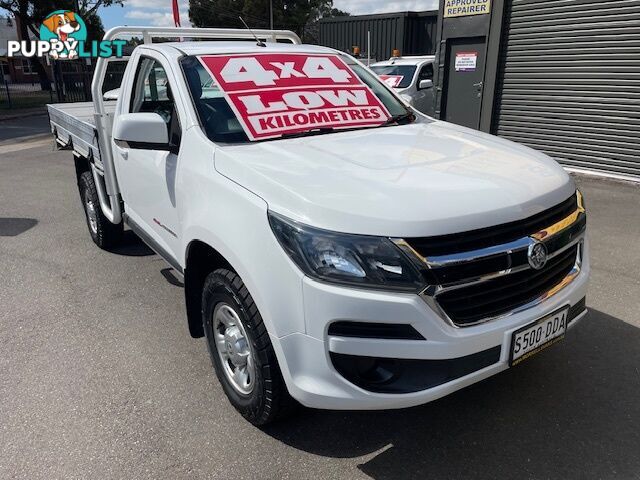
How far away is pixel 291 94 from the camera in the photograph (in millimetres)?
3162

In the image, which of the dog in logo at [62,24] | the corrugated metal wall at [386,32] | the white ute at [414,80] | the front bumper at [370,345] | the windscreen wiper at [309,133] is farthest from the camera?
the dog in logo at [62,24]

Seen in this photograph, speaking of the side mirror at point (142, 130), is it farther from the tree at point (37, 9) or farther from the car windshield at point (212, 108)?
the tree at point (37, 9)

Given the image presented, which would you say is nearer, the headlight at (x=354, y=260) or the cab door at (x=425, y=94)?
the headlight at (x=354, y=260)

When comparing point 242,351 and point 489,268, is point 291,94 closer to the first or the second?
point 242,351

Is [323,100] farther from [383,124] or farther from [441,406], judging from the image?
[441,406]

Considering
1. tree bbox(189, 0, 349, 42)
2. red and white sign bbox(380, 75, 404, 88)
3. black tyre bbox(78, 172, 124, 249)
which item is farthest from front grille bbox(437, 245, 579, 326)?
tree bbox(189, 0, 349, 42)

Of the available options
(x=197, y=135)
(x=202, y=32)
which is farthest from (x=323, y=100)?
(x=202, y=32)

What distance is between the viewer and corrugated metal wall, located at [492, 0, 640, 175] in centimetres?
752

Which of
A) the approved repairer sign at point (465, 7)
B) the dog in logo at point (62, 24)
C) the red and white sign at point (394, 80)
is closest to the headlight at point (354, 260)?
the approved repairer sign at point (465, 7)

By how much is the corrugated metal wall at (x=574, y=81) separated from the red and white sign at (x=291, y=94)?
19.1 feet

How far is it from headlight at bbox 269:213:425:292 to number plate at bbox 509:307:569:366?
0.56 meters

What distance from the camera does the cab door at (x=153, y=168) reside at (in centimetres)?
303

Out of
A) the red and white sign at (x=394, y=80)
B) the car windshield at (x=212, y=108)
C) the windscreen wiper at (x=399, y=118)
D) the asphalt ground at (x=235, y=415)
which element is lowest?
the asphalt ground at (x=235, y=415)

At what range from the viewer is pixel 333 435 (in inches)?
101
